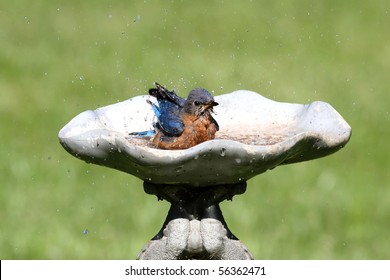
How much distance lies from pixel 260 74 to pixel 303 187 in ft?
6.85

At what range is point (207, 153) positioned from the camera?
17.6 ft

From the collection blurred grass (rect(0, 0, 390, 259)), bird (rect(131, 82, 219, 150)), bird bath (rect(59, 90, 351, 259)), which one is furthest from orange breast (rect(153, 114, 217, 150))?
blurred grass (rect(0, 0, 390, 259))

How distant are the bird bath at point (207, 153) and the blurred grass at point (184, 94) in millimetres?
2147

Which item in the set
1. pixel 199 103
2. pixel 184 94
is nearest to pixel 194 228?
pixel 199 103

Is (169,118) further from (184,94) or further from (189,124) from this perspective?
(184,94)

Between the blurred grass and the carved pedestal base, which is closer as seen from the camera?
the carved pedestal base

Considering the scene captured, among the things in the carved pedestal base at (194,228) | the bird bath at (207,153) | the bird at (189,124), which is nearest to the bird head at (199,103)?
the bird at (189,124)

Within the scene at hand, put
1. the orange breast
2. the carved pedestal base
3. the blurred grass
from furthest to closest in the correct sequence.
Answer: the blurred grass → the carved pedestal base → the orange breast

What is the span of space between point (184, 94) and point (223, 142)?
5106mm

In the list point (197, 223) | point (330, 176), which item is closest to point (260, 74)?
point (330, 176)

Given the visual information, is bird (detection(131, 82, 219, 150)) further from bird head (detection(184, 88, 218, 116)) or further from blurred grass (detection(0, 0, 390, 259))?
blurred grass (detection(0, 0, 390, 259))

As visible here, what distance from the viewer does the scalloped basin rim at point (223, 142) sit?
5.40 metres

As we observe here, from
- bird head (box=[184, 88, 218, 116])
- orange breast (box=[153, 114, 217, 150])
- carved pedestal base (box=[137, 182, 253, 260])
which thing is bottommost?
carved pedestal base (box=[137, 182, 253, 260])

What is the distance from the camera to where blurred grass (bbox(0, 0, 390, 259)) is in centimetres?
873
